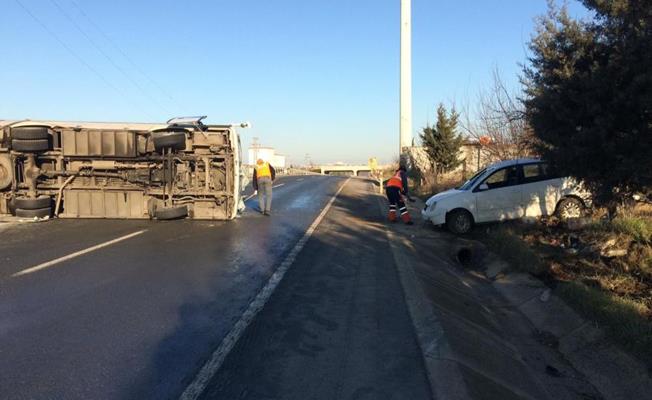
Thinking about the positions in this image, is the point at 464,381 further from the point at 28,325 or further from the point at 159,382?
the point at 28,325

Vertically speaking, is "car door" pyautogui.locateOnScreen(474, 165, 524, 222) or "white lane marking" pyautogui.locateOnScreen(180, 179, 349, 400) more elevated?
"car door" pyautogui.locateOnScreen(474, 165, 524, 222)

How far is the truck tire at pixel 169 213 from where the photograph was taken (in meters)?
13.6

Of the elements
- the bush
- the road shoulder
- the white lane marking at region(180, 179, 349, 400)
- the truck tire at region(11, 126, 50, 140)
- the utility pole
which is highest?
the utility pole

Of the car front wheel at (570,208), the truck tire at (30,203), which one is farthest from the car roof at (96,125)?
the car front wheel at (570,208)

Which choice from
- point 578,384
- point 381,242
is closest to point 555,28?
point 381,242

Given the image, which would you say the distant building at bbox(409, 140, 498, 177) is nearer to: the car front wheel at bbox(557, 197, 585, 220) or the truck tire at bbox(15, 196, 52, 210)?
the car front wheel at bbox(557, 197, 585, 220)

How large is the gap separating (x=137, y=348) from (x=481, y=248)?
314 inches

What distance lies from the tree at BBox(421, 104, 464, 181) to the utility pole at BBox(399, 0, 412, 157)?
8297mm

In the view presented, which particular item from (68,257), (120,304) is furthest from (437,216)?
(120,304)

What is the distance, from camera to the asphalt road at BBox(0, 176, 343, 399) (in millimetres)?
4328

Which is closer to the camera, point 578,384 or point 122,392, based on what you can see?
point 122,392

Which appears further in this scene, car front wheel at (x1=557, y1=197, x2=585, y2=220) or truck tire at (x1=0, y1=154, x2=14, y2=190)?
truck tire at (x1=0, y1=154, x2=14, y2=190)

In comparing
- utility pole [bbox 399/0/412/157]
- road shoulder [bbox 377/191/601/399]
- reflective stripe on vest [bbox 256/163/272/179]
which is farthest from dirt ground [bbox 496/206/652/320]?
utility pole [bbox 399/0/412/157]

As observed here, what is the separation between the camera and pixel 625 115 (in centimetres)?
761
